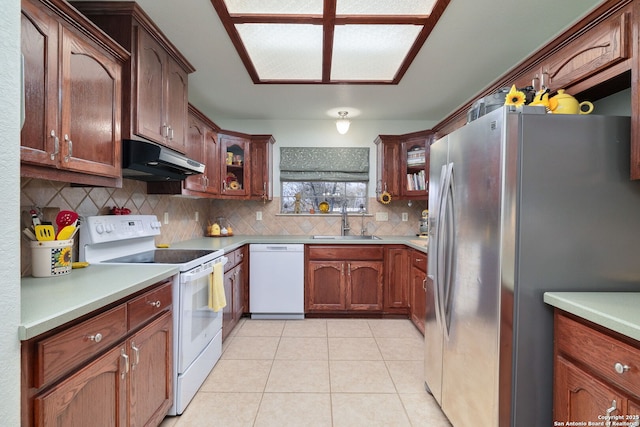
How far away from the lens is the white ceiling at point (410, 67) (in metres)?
1.71

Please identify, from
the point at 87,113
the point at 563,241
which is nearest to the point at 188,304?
the point at 87,113

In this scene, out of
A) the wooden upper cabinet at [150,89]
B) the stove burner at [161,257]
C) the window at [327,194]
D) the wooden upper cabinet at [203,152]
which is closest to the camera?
the wooden upper cabinet at [150,89]

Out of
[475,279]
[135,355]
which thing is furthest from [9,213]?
[475,279]

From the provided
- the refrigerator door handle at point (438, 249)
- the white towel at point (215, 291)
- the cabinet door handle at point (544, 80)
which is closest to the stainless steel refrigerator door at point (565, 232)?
the refrigerator door handle at point (438, 249)

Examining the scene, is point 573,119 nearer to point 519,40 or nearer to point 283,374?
point 519,40

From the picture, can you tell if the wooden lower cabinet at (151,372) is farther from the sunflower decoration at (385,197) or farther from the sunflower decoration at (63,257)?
the sunflower decoration at (385,197)

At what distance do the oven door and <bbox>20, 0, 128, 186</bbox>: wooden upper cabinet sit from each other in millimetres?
693

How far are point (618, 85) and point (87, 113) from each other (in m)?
2.52

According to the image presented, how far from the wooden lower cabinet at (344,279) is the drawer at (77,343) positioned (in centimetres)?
213

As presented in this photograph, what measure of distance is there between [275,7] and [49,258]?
170 cm

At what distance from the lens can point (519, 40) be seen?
1973 mm

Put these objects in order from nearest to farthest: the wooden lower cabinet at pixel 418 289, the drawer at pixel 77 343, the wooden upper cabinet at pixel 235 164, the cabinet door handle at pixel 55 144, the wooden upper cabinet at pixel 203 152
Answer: the drawer at pixel 77 343 → the cabinet door handle at pixel 55 144 → the wooden upper cabinet at pixel 203 152 → the wooden lower cabinet at pixel 418 289 → the wooden upper cabinet at pixel 235 164

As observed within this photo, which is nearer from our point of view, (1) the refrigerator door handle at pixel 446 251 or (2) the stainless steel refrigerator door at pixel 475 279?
(2) the stainless steel refrigerator door at pixel 475 279

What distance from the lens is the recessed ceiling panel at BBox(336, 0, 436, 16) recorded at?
1.64m
